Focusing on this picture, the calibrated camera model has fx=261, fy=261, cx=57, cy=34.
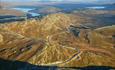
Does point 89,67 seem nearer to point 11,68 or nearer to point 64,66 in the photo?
point 64,66

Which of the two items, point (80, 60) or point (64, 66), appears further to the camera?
point (80, 60)

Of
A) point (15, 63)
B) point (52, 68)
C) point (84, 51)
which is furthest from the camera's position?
Result: point (84, 51)

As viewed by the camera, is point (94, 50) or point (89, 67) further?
point (94, 50)

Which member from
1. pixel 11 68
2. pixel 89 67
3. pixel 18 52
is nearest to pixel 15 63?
pixel 11 68

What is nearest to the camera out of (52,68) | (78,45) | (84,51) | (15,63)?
(52,68)

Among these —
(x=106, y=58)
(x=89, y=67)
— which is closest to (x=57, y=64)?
(x=89, y=67)

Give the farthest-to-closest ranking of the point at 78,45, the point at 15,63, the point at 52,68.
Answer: the point at 78,45, the point at 15,63, the point at 52,68

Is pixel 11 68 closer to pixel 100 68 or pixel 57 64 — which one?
pixel 57 64

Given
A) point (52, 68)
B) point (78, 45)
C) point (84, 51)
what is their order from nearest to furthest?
point (52, 68)
point (84, 51)
point (78, 45)
